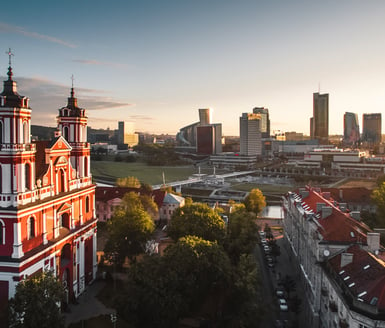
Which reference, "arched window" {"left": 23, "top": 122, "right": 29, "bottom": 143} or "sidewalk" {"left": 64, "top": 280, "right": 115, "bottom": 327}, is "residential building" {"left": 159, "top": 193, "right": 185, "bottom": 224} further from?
"arched window" {"left": 23, "top": 122, "right": 29, "bottom": 143}

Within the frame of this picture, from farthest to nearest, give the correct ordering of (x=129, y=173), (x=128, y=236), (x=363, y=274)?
(x=129, y=173)
(x=128, y=236)
(x=363, y=274)

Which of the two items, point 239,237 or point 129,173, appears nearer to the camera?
point 239,237

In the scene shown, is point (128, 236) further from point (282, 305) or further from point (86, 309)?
point (282, 305)

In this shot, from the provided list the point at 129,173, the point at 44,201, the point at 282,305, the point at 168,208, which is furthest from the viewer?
the point at 129,173

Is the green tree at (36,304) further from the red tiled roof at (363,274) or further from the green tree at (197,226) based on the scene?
the green tree at (197,226)

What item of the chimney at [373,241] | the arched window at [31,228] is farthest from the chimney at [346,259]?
the arched window at [31,228]

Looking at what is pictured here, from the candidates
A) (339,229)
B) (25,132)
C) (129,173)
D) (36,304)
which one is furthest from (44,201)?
(129,173)

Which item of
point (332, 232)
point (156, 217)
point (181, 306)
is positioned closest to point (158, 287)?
point (181, 306)
